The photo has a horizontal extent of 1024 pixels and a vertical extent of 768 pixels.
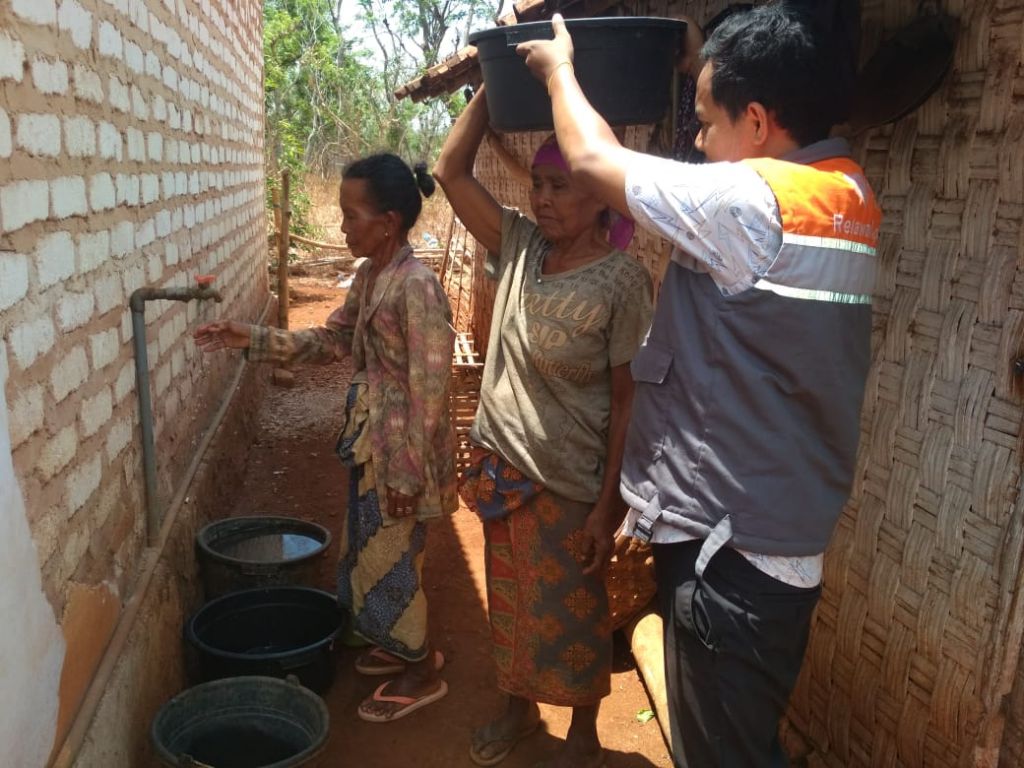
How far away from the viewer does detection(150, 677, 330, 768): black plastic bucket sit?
259 centimetres

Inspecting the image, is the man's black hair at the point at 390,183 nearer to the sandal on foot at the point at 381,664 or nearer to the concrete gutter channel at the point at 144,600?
the concrete gutter channel at the point at 144,600

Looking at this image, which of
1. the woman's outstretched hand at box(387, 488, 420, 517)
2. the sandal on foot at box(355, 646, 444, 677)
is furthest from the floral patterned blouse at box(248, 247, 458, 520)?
the sandal on foot at box(355, 646, 444, 677)

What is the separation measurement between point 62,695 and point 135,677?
0.57 m

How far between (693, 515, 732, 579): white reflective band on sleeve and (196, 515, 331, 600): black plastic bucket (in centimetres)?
216

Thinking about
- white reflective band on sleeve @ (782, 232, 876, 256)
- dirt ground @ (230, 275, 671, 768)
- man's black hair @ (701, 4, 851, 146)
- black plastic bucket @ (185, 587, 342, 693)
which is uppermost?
man's black hair @ (701, 4, 851, 146)

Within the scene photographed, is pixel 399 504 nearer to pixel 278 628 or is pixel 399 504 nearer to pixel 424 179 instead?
pixel 278 628

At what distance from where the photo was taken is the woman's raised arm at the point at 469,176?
8.40 feet

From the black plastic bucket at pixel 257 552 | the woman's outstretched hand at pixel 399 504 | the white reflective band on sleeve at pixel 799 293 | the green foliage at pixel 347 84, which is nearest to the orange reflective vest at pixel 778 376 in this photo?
the white reflective band on sleeve at pixel 799 293

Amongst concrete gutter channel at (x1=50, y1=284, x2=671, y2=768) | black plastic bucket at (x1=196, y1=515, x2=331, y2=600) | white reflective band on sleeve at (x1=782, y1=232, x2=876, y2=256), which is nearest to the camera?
white reflective band on sleeve at (x1=782, y1=232, x2=876, y2=256)

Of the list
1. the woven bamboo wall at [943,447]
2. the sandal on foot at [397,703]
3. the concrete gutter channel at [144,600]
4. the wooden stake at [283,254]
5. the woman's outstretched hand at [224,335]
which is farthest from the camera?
the wooden stake at [283,254]

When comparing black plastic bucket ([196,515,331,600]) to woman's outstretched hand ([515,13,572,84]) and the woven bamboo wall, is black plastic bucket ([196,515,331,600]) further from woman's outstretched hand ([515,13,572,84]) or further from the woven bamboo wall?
woman's outstretched hand ([515,13,572,84])

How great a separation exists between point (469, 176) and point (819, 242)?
132 cm

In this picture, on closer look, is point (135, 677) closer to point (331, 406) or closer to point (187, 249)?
point (187, 249)

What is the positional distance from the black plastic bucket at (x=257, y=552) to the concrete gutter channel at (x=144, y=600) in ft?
0.65
